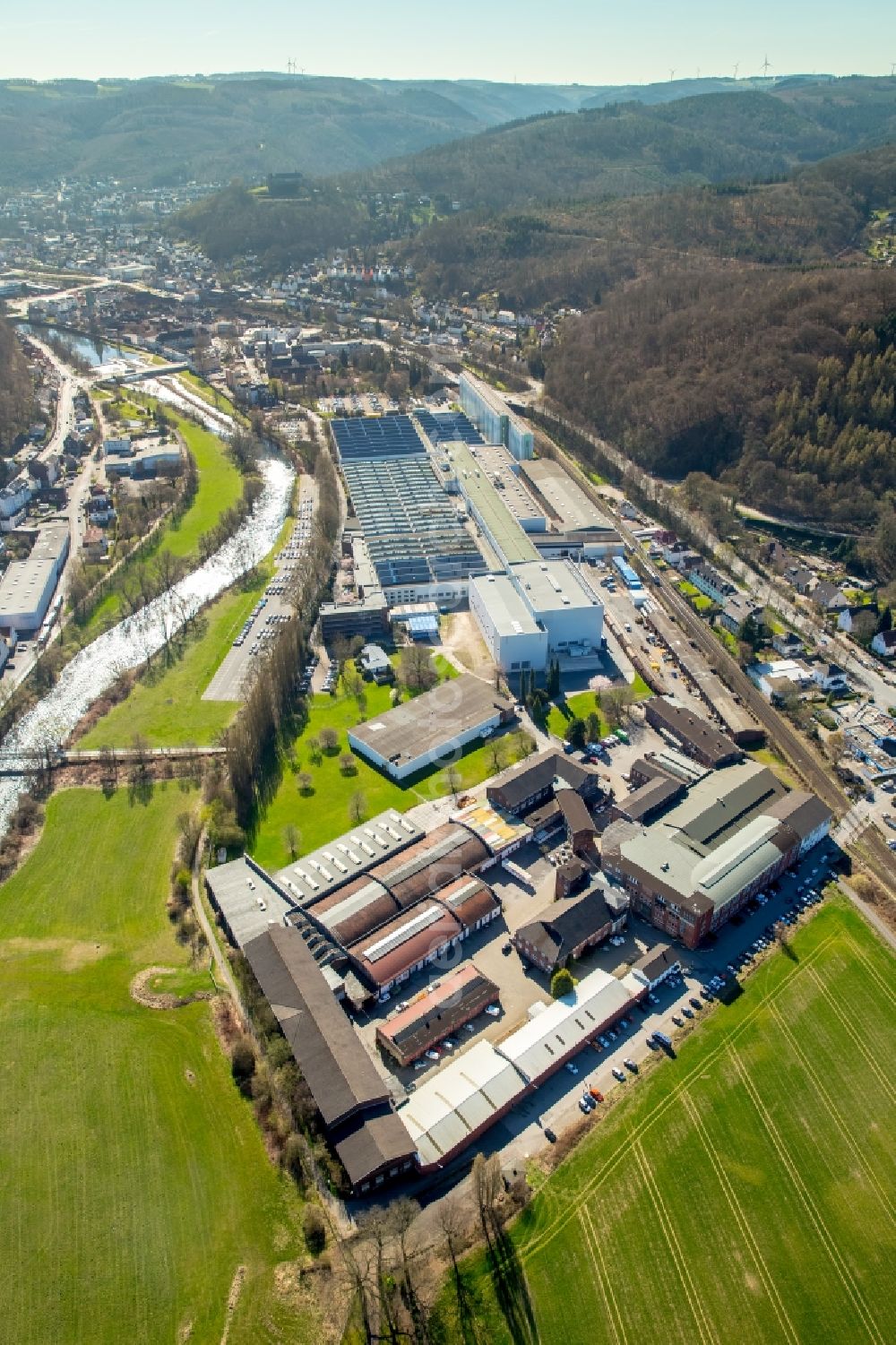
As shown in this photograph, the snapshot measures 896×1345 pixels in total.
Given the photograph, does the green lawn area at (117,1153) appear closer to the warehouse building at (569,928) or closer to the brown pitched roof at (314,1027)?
the brown pitched roof at (314,1027)

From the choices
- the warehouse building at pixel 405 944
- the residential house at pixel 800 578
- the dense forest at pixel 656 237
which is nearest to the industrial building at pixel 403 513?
the residential house at pixel 800 578

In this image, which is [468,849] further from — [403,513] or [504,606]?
[403,513]

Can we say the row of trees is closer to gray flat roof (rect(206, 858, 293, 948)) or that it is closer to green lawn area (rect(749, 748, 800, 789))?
gray flat roof (rect(206, 858, 293, 948))

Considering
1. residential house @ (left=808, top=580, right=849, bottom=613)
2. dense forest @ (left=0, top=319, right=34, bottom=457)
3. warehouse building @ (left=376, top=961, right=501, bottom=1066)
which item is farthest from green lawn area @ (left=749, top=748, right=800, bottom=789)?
dense forest @ (left=0, top=319, right=34, bottom=457)

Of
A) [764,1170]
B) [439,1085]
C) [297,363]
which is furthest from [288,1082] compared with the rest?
[297,363]

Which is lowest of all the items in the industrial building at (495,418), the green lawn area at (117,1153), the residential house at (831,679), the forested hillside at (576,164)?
the green lawn area at (117,1153)

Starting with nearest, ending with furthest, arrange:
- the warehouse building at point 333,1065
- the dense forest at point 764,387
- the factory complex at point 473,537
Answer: the warehouse building at point 333,1065, the factory complex at point 473,537, the dense forest at point 764,387
